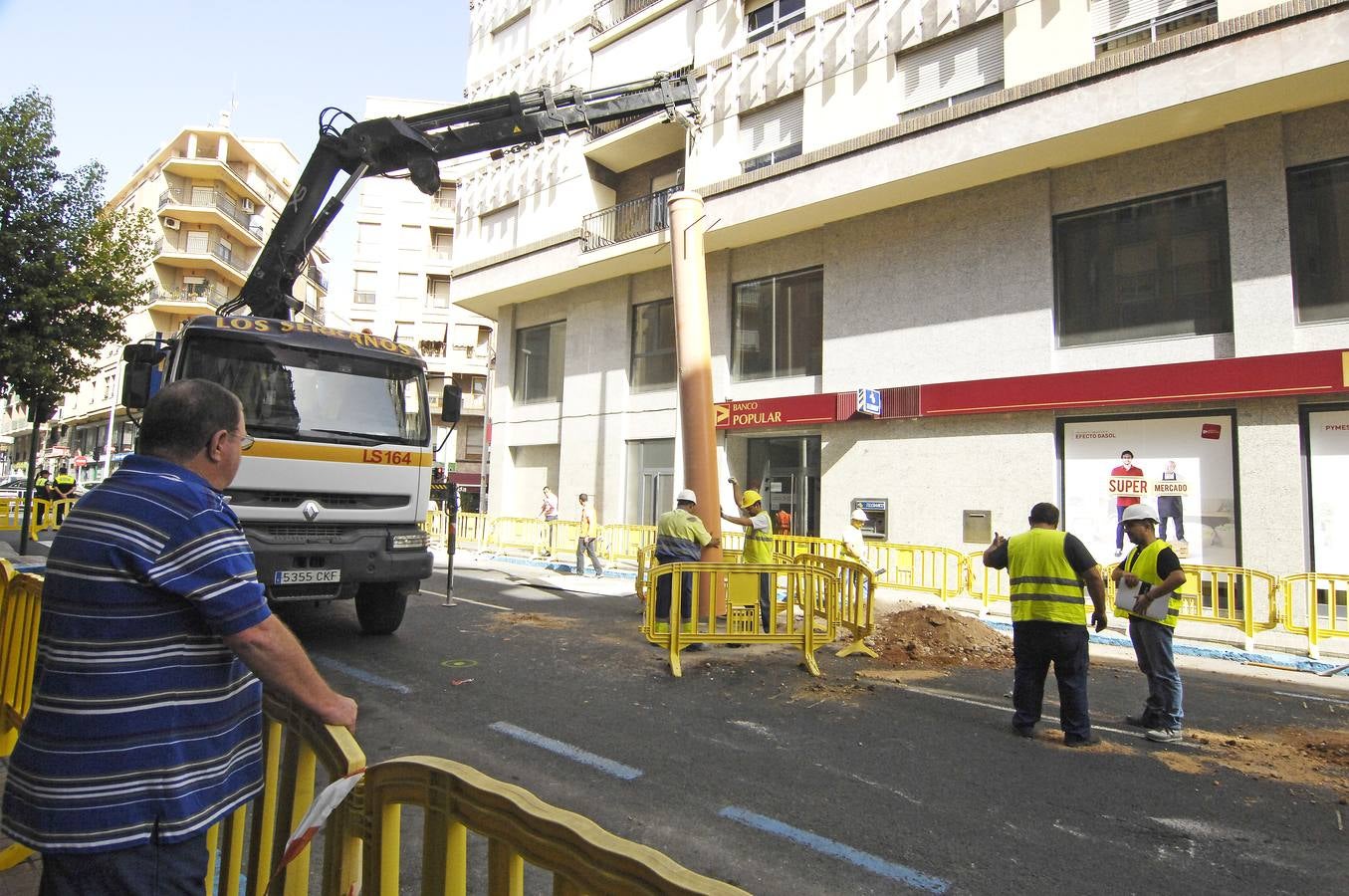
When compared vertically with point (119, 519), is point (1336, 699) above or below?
below

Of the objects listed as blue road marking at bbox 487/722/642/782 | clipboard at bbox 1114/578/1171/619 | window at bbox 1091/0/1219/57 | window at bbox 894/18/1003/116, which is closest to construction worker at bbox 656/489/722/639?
blue road marking at bbox 487/722/642/782

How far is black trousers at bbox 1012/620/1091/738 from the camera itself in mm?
5328

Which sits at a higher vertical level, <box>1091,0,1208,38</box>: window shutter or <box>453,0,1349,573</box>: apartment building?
<box>1091,0,1208,38</box>: window shutter

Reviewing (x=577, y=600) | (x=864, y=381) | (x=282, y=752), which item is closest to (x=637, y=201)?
(x=864, y=381)

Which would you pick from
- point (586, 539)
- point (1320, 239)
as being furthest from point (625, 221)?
point (1320, 239)

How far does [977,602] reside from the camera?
11.8 metres

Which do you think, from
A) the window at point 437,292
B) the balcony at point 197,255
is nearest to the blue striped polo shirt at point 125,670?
the window at point 437,292

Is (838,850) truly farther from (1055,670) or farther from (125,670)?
(125,670)

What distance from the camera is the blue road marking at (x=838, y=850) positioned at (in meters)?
3.33

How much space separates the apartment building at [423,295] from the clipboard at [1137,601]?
3626 cm

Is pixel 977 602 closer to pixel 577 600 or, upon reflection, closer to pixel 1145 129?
pixel 577 600

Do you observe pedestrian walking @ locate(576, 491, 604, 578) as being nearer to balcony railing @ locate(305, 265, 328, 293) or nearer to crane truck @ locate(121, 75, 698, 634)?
crane truck @ locate(121, 75, 698, 634)

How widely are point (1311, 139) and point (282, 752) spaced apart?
581 inches

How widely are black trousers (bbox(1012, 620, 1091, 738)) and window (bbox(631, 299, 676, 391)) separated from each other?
46.4 feet
